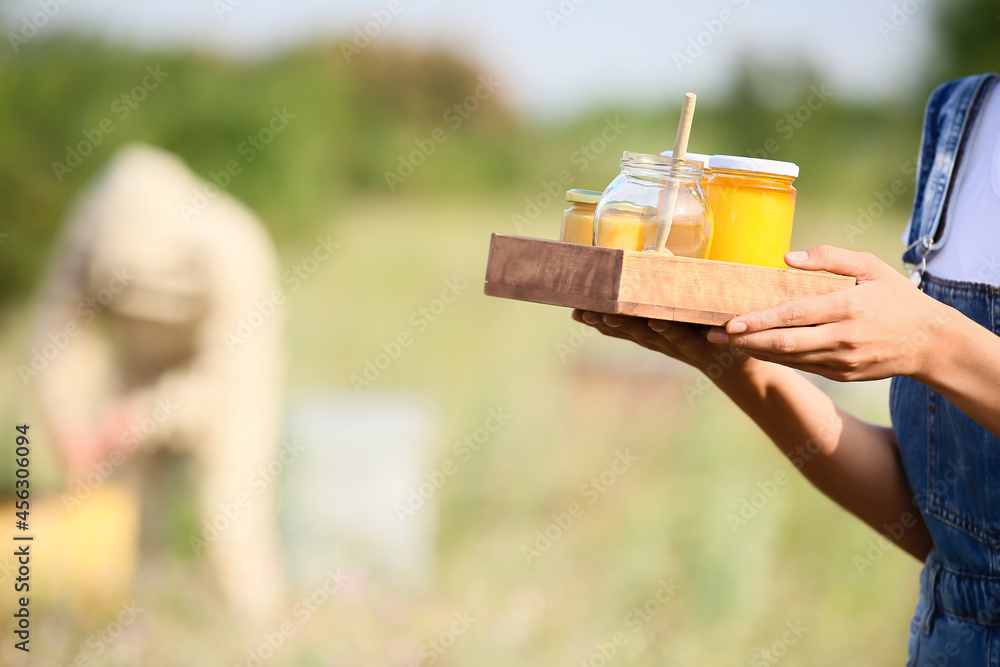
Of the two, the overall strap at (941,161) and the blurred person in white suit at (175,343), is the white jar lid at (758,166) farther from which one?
the blurred person in white suit at (175,343)

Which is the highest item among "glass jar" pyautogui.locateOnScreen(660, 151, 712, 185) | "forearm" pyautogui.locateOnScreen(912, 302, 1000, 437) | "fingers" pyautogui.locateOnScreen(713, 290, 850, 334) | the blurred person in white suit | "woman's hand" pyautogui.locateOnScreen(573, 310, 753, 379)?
"glass jar" pyautogui.locateOnScreen(660, 151, 712, 185)

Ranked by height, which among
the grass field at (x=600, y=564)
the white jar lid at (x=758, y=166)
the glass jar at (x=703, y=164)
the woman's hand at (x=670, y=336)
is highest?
the white jar lid at (x=758, y=166)

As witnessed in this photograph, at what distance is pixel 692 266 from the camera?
3.48 feet

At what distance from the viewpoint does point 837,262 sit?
3.36 feet

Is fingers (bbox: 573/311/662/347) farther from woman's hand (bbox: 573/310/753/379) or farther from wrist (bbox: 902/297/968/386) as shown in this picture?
wrist (bbox: 902/297/968/386)

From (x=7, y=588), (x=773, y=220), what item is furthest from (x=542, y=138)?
(x=773, y=220)

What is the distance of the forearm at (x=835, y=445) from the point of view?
4.27ft

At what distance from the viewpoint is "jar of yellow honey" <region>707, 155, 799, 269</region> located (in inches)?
44.5

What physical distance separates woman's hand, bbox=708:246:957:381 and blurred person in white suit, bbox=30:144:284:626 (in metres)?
3.08

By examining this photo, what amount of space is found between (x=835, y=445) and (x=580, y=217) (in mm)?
523

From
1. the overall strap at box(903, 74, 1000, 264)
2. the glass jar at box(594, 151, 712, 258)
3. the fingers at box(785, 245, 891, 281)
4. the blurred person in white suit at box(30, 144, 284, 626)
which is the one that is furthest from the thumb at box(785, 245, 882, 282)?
the blurred person in white suit at box(30, 144, 284, 626)

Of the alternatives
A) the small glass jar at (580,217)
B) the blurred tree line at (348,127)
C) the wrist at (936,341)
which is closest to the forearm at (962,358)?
the wrist at (936,341)

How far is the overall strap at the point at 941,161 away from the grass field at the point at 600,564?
2153 mm

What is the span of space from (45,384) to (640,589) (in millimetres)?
2518
